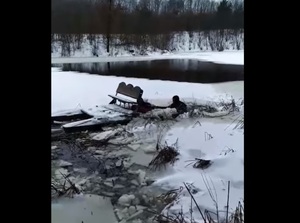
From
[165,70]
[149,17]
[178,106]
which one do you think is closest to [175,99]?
[178,106]

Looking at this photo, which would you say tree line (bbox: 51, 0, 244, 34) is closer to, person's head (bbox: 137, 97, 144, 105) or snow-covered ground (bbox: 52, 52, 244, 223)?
snow-covered ground (bbox: 52, 52, 244, 223)

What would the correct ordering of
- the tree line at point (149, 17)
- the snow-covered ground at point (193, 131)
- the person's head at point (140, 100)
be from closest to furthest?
the snow-covered ground at point (193, 131) < the tree line at point (149, 17) < the person's head at point (140, 100)

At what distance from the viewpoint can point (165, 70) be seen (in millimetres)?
1620

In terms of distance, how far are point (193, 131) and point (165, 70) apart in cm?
32

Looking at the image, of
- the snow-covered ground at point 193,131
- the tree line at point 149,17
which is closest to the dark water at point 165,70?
the snow-covered ground at point 193,131

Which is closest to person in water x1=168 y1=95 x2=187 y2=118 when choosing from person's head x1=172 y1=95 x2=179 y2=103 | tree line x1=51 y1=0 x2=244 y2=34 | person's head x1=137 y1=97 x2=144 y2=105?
person's head x1=172 y1=95 x2=179 y2=103

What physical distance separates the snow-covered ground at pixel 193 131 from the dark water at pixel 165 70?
27mm

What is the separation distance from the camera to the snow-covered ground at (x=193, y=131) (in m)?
1.11

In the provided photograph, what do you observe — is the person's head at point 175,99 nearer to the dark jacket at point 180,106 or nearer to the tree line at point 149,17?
the dark jacket at point 180,106

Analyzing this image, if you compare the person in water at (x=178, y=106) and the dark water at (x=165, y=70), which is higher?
the dark water at (x=165, y=70)

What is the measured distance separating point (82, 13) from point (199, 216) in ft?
2.79
